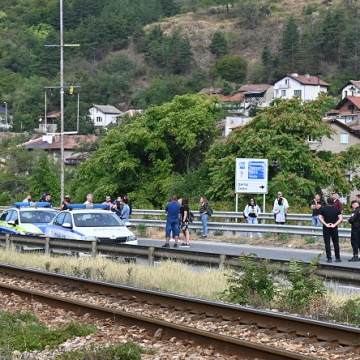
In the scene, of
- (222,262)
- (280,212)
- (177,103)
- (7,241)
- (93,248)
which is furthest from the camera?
(177,103)

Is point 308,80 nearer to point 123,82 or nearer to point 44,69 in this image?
point 123,82

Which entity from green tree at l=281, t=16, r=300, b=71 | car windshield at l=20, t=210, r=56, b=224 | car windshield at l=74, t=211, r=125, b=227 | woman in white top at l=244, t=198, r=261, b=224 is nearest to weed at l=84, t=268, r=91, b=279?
car windshield at l=74, t=211, r=125, b=227

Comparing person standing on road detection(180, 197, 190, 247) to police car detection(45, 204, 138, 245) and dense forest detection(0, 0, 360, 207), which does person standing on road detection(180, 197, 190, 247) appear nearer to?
police car detection(45, 204, 138, 245)

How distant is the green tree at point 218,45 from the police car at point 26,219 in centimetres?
15795

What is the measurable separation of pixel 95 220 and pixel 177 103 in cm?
2894

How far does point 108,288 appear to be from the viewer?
15367 mm

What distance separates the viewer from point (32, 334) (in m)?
11.0

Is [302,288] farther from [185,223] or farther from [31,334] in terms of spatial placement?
[185,223]

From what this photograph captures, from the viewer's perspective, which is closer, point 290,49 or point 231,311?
point 231,311

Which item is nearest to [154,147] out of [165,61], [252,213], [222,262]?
[252,213]

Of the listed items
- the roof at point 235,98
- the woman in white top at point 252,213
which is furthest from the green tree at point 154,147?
the roof at point 235,98

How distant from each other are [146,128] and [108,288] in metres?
36.3

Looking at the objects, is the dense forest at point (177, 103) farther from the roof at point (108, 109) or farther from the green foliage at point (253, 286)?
the green foliage at point (253, 286)

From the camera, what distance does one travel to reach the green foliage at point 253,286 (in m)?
13.8
